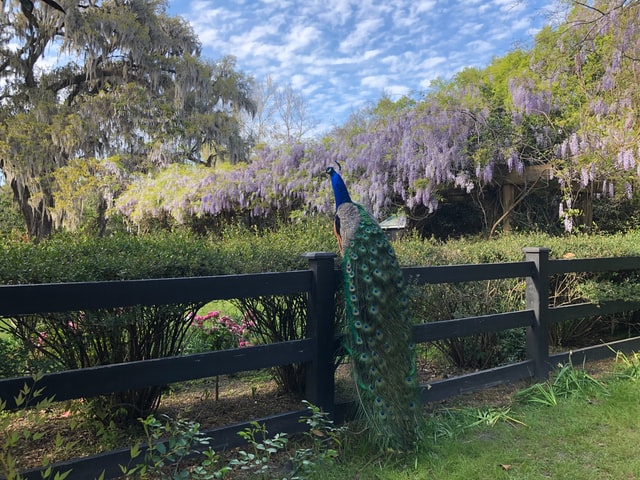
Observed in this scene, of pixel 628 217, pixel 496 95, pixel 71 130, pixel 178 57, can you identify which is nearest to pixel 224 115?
pixel 178 57

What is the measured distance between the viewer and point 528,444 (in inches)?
130

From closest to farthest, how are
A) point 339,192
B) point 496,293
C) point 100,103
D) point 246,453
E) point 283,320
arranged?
point 246,453 < point 283,320 < point 339,192 < point 496,293 < point 100,103

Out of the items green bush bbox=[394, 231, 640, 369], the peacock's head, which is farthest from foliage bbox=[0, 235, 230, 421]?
green bush bbox=[394, 231, 640, 369]

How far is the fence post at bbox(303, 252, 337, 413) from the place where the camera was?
3.19 m

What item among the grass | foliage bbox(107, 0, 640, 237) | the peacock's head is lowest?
the grass

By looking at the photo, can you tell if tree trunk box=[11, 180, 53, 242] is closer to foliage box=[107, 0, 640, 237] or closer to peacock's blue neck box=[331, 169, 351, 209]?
foliage box=[107, 0, 640, 237]

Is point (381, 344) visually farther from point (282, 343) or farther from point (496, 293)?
point (496, 293)

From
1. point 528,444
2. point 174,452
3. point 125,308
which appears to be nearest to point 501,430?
point 528,444

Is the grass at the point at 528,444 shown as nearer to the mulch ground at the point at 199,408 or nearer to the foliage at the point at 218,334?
the mulch ground at the point at 199,408

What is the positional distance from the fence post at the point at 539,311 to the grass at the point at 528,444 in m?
0.29

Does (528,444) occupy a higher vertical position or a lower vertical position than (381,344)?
lower

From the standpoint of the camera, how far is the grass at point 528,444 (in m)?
2.88

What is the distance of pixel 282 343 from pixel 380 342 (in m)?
0.63

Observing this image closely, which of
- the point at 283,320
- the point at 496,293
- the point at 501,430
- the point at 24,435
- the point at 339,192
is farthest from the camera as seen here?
the point at 496,293
